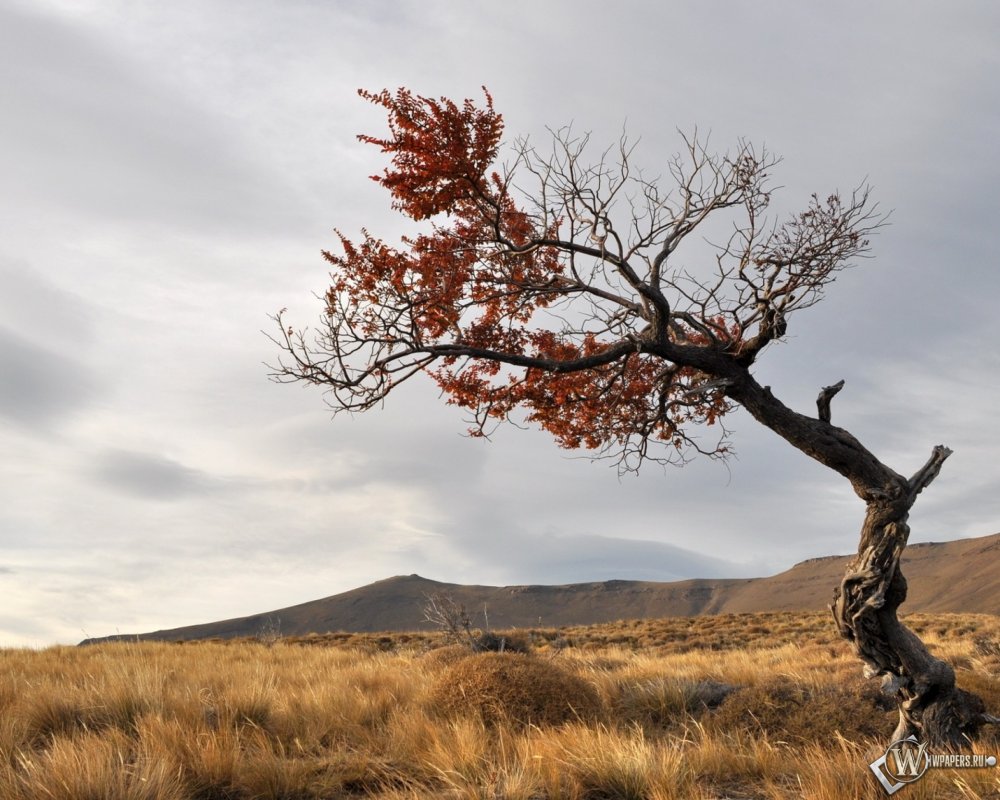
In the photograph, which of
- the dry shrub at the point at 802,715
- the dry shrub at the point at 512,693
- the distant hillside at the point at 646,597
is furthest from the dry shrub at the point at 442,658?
the distant hillside at the point at 646,597

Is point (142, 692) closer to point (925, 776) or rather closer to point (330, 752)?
point (330, 752)

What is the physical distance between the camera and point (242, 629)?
7062 cm

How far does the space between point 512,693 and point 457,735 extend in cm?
157

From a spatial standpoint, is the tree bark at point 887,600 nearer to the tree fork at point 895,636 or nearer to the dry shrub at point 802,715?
the tree fork at point 895,636

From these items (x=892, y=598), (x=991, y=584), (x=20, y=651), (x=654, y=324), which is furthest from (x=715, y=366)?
(x=991, y=584)

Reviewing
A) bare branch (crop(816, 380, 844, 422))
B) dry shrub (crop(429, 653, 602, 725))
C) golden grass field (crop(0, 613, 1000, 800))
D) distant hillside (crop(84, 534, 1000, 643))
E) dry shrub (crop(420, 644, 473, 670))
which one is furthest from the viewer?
distant hillside (crop(84, 534, 1000, 643))

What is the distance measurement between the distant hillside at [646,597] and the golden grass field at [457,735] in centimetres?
6604

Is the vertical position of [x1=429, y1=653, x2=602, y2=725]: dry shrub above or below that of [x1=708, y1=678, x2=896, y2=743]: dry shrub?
above

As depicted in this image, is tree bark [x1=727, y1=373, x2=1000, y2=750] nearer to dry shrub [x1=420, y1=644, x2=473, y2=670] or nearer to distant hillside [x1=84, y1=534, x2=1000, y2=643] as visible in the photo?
dry shrub [x1=420, y1=644, x2=473, y2=670]

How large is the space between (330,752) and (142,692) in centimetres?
297

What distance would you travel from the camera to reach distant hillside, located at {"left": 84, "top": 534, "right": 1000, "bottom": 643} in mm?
76250

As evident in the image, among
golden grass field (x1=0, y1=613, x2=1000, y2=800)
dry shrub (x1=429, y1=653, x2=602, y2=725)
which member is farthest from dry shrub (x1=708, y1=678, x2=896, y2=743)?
dry shrub (x1=429, y1=653, x2=602, y2=725)

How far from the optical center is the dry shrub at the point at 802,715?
26.1 ft

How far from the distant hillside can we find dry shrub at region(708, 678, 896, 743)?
6718 centimetres
